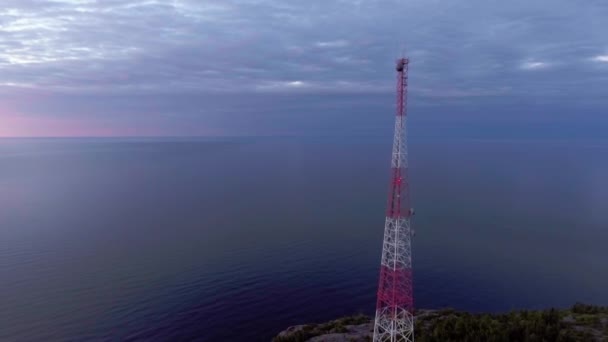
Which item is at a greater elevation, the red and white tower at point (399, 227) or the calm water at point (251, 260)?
the red and white tower at point (399, 227)

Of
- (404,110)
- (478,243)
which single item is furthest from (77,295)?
(478,243)

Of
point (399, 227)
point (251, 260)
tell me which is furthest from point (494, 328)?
point (251, 260)

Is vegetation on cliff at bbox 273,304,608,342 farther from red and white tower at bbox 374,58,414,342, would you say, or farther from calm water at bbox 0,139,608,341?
calm water at bbox 0,139,608,341

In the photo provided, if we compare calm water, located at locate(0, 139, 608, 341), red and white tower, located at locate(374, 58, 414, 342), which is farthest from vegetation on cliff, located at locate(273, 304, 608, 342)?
calm water, located at locate(0, 139, 608, 341)

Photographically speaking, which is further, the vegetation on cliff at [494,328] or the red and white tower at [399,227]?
the vegetation on cliff at [494,328]

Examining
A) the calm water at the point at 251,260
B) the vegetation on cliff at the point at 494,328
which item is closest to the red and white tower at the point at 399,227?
the vegetation on cliff at the point at 494,328

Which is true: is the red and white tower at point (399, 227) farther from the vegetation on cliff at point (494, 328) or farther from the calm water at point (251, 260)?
the calm water at point (251, 260)

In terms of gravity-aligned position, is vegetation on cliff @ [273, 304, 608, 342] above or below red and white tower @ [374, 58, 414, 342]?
below

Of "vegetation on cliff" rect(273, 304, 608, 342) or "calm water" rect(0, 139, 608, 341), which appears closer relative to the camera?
"vegetation on cliff" rect(273, 304, 608, 342)

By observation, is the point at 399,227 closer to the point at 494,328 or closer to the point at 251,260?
the point at 494,328

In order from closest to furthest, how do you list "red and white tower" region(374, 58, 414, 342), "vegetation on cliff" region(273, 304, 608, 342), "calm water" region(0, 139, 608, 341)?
"red and white tower" region(374, 58, 414, 342) < "vegetation on cliff" region(273, 304, 608, 342) < "calm water" region(0, 139, 608, 341)

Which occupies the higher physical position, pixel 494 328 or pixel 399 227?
pixel 399 227
